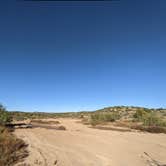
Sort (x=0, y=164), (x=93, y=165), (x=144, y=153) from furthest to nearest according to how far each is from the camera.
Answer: (x=144, y=153) < (x=93, y=165) < (x=0, y=164)

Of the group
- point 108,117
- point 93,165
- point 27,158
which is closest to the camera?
point 93,165

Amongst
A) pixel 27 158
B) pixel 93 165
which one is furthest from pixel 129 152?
pixel 27 158

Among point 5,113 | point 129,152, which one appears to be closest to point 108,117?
point 5,113

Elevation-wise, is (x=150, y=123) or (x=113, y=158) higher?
(x=150, y=123)

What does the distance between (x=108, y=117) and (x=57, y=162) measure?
122 ft

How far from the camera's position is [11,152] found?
11523 millimetres

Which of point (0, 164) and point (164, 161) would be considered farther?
point (164, 161)

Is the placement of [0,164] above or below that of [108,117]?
Answer: below

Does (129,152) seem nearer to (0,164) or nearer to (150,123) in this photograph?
(0,164)

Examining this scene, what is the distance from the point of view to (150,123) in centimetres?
3462

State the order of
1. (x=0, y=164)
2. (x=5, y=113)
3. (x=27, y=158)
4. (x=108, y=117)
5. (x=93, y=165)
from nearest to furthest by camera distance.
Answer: (x=0, y=164) < (x=93, y=165) < (x=27, y=158) < (x=5, y=113) < (x=108, y=117)

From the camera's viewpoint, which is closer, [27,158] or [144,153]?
[27,158]

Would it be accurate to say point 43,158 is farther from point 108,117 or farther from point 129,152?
point 108,117

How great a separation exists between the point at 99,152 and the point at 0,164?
590cm
